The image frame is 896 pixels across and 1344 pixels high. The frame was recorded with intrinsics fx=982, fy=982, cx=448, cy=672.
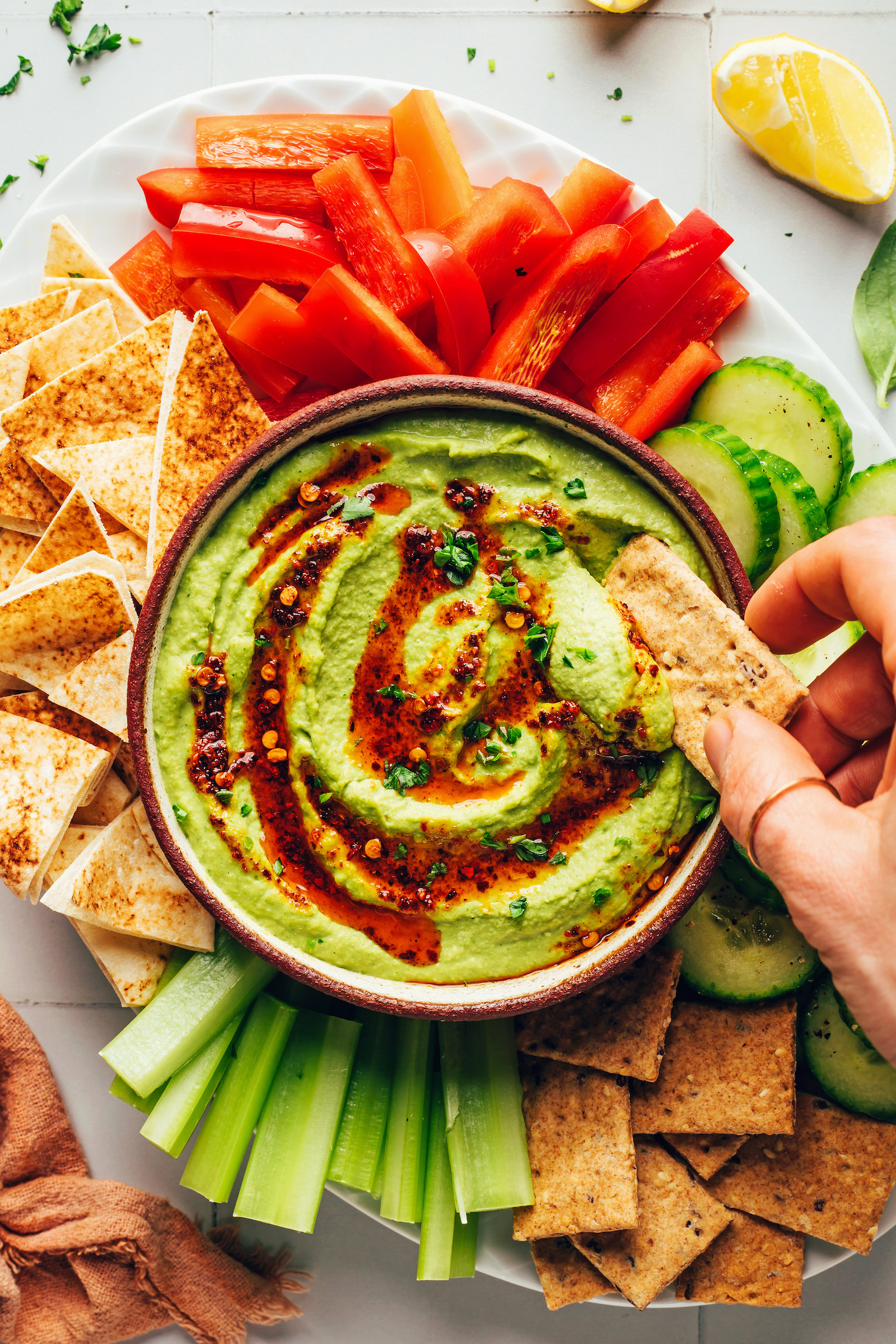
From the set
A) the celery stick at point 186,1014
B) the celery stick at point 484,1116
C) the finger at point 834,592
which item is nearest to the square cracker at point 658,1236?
the celery stick at point 484,1116

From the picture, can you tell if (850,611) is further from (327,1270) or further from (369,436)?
(327,1270)

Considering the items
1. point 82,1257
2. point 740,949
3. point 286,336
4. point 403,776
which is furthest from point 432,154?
point 82,1257

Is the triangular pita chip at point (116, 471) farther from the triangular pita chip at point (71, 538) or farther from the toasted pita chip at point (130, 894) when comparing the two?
the toasted pita chip at point (130, 894)

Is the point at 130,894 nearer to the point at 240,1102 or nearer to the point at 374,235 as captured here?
the point at 240,1102

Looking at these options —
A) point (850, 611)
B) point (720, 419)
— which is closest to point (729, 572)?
point (850, 611)

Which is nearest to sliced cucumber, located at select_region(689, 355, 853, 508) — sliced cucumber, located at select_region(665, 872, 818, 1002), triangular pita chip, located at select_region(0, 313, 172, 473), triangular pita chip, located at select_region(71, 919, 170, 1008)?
sliced cucumber, located at select_region(665, 872, 818, 1002)
